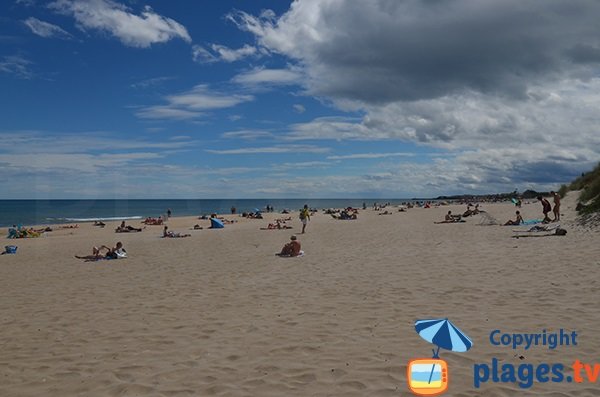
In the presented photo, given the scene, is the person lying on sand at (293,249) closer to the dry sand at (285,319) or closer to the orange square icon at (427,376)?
the dry sand at (285,319)

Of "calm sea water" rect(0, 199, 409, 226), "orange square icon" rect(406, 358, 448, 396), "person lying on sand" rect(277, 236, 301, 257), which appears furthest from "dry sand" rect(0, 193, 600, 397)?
"calm sea water" rect(0, 199, 409, 226)

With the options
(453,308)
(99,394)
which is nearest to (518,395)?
(453,308)

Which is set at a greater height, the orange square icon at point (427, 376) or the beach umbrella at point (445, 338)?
the beach umbrella at point (445, 338)

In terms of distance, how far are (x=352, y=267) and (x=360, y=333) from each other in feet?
18.6

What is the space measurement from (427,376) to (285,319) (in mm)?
2894

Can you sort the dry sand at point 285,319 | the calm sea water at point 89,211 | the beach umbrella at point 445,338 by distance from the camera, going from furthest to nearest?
the calm sea water at point 89,211, the beach umbrella at point 445,338, the dry sand at point 285,319

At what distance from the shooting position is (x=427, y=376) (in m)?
4.80

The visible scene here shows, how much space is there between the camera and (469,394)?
14.5 feet

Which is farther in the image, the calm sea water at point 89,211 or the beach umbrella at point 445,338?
the calm sea water at point 89,211

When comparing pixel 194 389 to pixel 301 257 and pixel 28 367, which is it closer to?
pixel 28 367

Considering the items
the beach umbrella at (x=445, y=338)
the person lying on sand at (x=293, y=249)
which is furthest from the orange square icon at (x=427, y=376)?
the person lying on sand at (x=293, y=249)

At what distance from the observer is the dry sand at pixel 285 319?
4.93 metres

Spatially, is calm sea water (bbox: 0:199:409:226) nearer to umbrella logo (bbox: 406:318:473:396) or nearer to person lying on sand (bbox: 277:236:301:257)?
person lying on sand (bbox: 277:236:301:257)

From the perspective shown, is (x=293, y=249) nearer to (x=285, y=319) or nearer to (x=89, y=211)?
(x=285, y=319)
